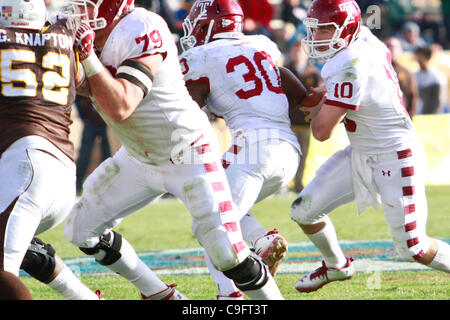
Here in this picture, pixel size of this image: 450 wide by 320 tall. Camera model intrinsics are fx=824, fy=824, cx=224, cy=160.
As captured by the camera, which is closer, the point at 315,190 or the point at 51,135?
→ the point at 51,135

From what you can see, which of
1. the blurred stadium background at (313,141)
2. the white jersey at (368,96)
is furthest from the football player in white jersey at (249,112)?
the blurred stadium background at (313,141)

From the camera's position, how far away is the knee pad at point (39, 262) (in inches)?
171

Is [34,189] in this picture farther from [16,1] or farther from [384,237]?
[384,237]

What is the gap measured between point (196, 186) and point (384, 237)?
161 inches

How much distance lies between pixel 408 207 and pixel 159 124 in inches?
63.7

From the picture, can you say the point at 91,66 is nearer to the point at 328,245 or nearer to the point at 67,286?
the point at 67,286

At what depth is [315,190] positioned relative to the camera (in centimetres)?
513

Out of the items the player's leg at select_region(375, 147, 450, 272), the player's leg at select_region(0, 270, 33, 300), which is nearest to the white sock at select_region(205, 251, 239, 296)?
the player's leg at select_region(375, 147, 450, 272)

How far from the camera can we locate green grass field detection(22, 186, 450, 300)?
512 cm

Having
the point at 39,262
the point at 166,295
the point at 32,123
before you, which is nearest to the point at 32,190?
the point at 32,123

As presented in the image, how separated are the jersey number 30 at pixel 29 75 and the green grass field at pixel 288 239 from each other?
1.96m

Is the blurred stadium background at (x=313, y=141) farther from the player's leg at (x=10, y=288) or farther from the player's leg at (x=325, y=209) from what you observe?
the player's leg at (x=10, y=288)

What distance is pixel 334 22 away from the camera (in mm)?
4922
